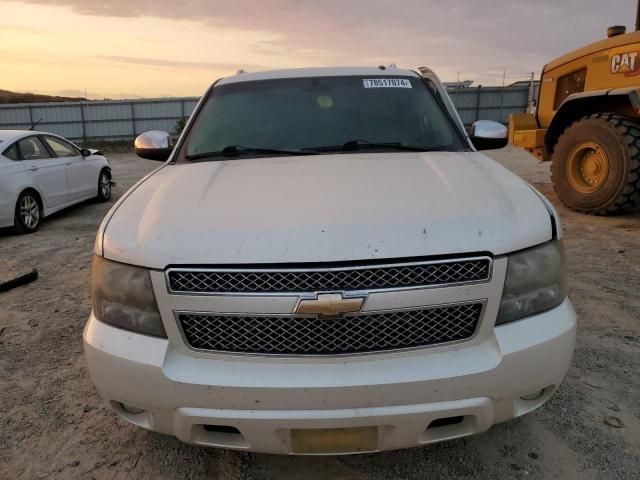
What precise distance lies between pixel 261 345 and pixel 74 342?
2.36m

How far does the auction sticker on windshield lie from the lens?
334cm

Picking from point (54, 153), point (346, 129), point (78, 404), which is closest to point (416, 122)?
point (346, 129)

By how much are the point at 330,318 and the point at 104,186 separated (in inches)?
342

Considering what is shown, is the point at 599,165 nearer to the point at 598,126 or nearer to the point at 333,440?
the point at 598,126

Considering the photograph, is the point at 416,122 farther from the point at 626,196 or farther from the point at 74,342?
the point at 626,196

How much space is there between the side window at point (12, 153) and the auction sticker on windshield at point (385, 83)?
5797mm

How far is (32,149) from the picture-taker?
7.54m

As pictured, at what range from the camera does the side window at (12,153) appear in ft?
22.8

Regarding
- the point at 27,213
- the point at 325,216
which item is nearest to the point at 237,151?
the point at 325,216

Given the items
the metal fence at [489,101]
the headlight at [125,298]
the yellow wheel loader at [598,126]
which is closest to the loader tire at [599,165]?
the yellow wheel loader at [598,126]

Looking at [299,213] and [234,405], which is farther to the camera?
[299,213]

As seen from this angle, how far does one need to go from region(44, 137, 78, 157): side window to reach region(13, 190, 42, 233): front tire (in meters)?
1.11

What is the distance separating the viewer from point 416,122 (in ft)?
10.3

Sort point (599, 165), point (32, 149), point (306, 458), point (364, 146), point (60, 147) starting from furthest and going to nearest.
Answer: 1. point (60, 147)
2. point (32, 149)
3. point (599, 165)
4. point (364, 146)
5. point (306, 458)
